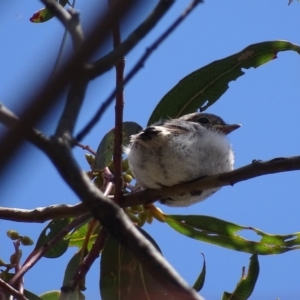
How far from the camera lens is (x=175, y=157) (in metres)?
3.82

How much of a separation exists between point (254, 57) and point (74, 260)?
1907mm

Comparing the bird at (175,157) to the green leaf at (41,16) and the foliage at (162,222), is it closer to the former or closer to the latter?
the foliage at (162,222)

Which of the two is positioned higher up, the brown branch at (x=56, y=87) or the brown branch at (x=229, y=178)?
the brown branch at (x=229, y=178)

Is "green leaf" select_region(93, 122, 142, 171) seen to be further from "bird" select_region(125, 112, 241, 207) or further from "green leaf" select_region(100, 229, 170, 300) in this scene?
"green leaf" select_region(100, 229, 170, 300)

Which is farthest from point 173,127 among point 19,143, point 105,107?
point 19,143

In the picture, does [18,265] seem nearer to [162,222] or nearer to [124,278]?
[124,278]

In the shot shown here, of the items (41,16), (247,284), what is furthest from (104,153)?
(41,16)

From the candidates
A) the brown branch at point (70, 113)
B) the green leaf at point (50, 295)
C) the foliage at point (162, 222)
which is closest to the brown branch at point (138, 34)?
the brown branch at point (70, 113)

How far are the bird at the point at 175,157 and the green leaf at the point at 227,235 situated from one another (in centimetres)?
16

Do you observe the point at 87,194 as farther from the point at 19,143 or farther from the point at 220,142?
the point at 220,142

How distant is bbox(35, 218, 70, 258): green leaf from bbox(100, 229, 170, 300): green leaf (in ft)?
1.15

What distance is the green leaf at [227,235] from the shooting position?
3.97m

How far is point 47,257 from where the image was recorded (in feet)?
13.6

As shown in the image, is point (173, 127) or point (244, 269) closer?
Result: point (244, 269)
